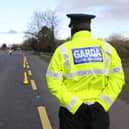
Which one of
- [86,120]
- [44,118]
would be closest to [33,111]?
[44,118]

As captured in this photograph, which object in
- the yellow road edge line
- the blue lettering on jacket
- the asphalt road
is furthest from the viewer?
the asphalt road

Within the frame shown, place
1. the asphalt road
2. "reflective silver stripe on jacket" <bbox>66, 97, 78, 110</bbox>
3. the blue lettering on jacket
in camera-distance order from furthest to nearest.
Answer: the asphalt road
the blue lettering on jacket
"reflective silver stripe on jacket" <bbox>66, 97, 78, 110</bbox>

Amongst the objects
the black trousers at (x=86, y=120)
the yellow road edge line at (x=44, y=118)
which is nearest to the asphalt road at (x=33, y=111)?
the yellow road edge line at (x=44, y=118)

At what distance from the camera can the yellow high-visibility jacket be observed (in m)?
3.47

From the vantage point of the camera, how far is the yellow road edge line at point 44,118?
24.8ft

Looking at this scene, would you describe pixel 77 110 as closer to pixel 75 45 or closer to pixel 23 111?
pixel 75 45

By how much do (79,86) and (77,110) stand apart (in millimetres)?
225

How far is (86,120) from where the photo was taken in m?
3.49

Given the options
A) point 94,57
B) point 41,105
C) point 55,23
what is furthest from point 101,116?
point 55,23

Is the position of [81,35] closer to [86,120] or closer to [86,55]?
[86,55]

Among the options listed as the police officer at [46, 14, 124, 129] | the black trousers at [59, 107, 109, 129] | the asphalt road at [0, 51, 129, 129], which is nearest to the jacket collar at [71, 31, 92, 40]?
the police officer at [46, 14, 124, 129]

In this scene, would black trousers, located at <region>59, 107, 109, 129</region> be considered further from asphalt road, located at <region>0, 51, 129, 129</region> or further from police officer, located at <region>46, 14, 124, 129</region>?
asphalt road, located at <region>0, 51, 129, 129</region>

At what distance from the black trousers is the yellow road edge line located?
13.2ft

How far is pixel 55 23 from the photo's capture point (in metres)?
90.1
